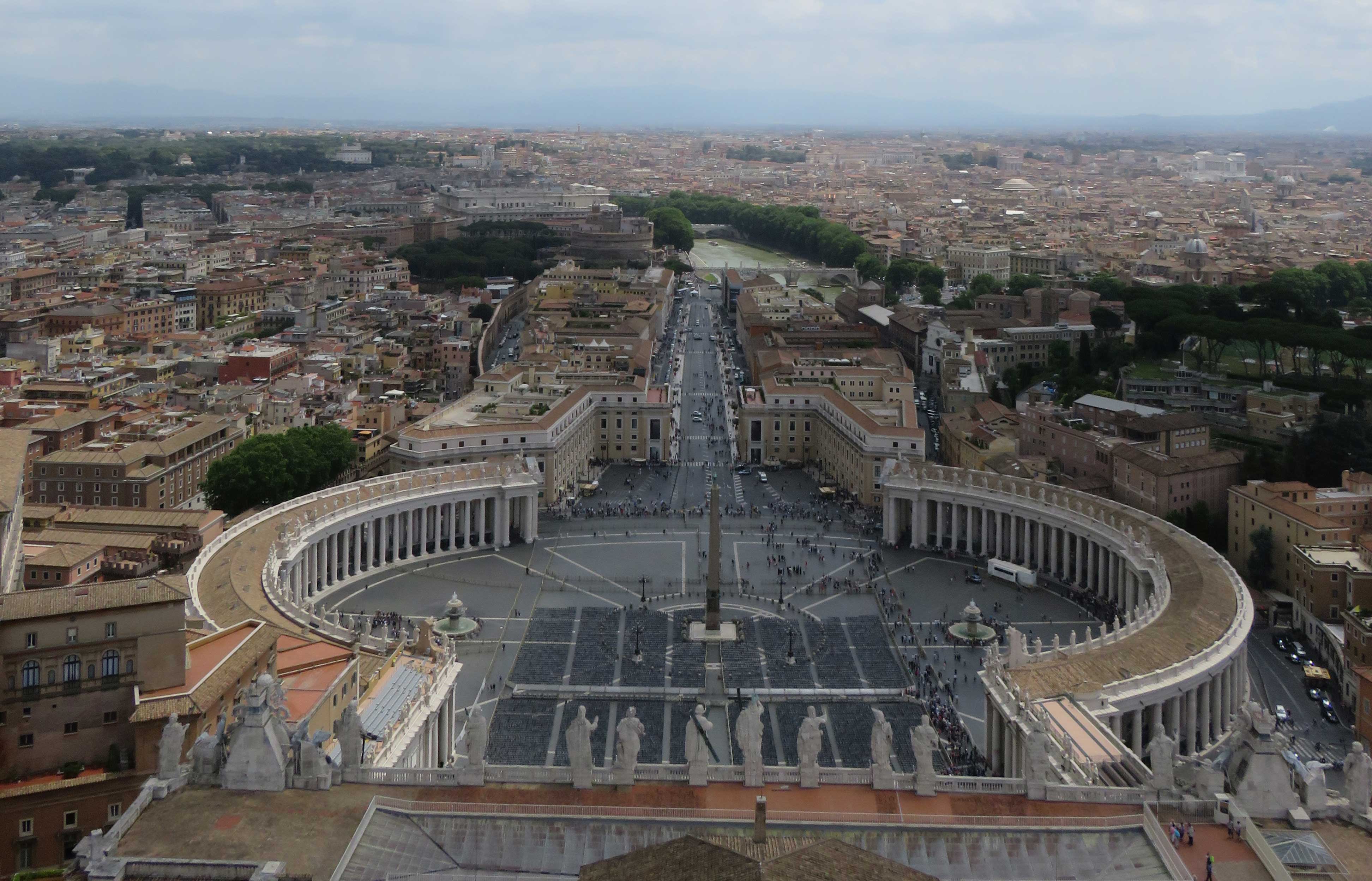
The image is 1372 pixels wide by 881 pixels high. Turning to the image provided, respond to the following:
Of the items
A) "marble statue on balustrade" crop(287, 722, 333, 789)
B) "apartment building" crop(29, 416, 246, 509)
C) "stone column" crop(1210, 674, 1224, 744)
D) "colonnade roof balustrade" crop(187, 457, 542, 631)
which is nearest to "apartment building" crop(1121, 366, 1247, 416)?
"colonnade roof balustrade" crop(187, 457, 542, 631)

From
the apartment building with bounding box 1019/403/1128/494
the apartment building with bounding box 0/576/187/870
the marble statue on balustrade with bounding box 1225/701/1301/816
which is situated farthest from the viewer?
the apartment building with bounding box 1019/403/1128/494

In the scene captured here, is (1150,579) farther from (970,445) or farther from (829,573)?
(970,445)

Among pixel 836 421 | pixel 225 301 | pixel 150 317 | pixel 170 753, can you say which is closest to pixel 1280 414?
pixel 836 421

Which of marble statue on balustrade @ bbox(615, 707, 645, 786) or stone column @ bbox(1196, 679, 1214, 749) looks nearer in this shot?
marble statue on balustrade @ bbox(615, 707, 645, 786)

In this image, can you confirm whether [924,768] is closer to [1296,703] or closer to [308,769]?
[308,769]

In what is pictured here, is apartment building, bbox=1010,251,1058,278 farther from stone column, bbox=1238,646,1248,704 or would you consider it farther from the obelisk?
stone column, bbox=1238,646,1248,704

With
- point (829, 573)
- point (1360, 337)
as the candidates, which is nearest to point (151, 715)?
point (829, 573)
